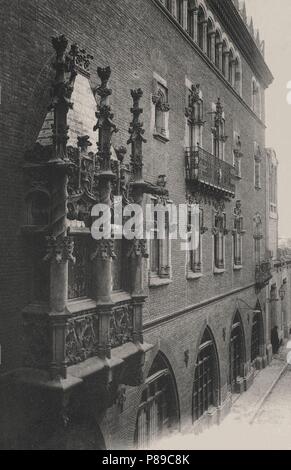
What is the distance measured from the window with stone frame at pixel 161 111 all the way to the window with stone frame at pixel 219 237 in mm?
5503

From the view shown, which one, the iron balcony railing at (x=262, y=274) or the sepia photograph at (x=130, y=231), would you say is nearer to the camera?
the sepia photograph at (x=130, y=231)

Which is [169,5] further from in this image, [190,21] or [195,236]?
[195,236]

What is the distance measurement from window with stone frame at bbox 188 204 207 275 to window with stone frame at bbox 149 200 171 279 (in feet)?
5.98

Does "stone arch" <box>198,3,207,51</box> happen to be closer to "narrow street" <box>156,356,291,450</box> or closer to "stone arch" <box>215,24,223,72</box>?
"stone arch" <box>215,24,223,72</box>

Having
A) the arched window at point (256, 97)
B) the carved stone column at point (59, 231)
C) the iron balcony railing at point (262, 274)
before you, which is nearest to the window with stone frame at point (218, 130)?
the arched window at point (256, 97)

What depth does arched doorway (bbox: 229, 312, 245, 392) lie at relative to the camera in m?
20.4

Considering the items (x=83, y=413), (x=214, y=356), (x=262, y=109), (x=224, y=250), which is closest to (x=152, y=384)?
(x=83, y=413)

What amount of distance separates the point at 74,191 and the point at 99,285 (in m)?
1.65

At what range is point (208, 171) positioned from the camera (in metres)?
16.0

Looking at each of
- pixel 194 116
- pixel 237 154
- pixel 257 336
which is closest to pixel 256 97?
pixel 237 154

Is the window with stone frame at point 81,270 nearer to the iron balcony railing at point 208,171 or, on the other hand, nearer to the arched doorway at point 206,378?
the iron balcony railing at point 208,171

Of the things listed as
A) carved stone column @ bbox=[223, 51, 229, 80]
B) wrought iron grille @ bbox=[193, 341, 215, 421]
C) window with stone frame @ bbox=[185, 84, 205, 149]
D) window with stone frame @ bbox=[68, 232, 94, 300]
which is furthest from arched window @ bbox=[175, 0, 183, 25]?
wrought iron grille @ bbox=[193, 341, 215, 421]

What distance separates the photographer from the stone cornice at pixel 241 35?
57.7 feet
